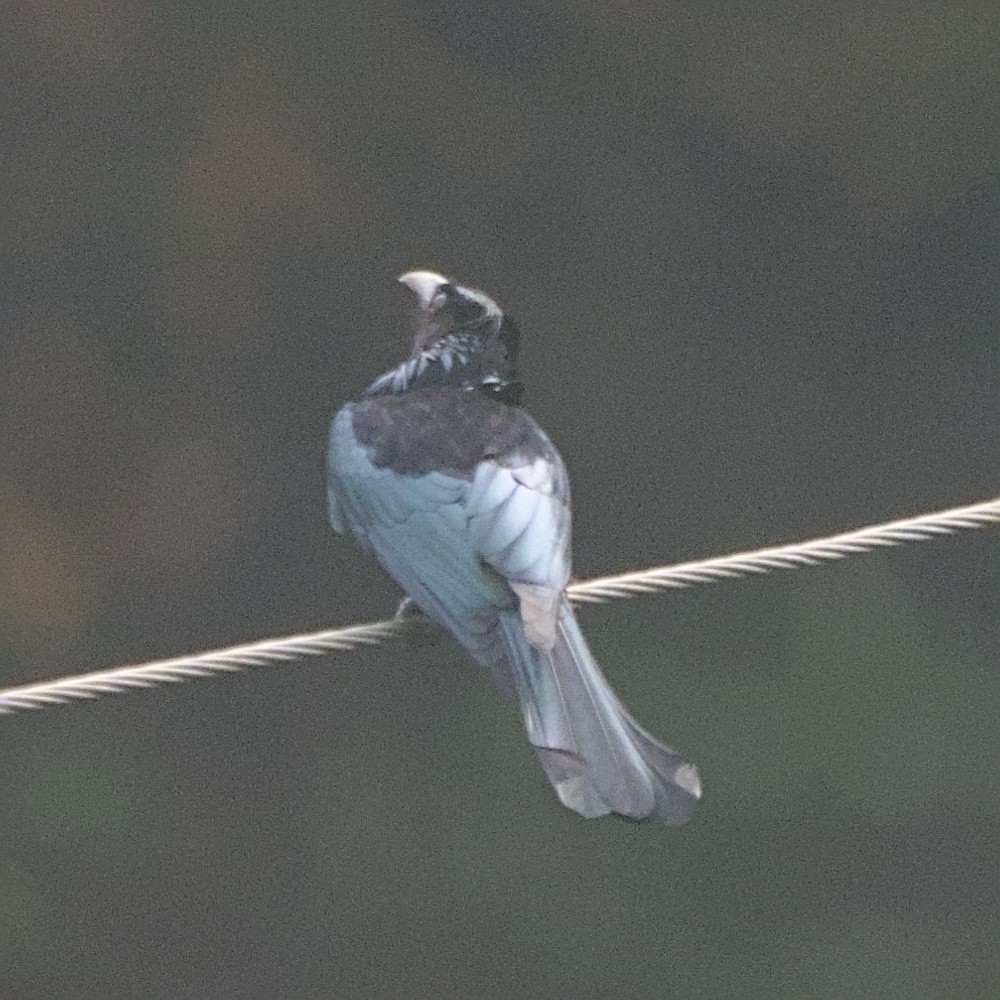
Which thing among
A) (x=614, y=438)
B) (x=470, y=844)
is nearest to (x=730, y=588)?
(x=614, y=438)

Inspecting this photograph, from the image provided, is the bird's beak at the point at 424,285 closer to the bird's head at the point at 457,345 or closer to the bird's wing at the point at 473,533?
the bird's head at the point at 457,345

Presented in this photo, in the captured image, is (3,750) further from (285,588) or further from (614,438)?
(614,438)

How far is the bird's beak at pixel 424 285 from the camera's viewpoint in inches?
217

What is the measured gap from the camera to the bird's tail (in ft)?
13.8

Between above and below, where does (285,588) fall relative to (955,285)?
below

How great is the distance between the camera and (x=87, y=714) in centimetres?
966

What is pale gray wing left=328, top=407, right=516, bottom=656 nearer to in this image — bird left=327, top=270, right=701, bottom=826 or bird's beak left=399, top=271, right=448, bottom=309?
bird left=327, top=270, right=701, bottom=826

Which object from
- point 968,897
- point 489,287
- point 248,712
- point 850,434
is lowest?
point 968,897

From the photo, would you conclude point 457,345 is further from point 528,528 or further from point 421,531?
point 528,528

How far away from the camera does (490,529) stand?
4.62 metres

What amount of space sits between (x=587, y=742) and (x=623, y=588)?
35 cm

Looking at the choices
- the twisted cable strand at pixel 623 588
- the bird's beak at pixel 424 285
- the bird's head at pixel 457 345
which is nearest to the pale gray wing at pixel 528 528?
the twisted cable strand at pixel 623 588

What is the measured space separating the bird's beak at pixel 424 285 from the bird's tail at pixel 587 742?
3.91ft

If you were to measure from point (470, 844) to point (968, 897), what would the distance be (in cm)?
173
